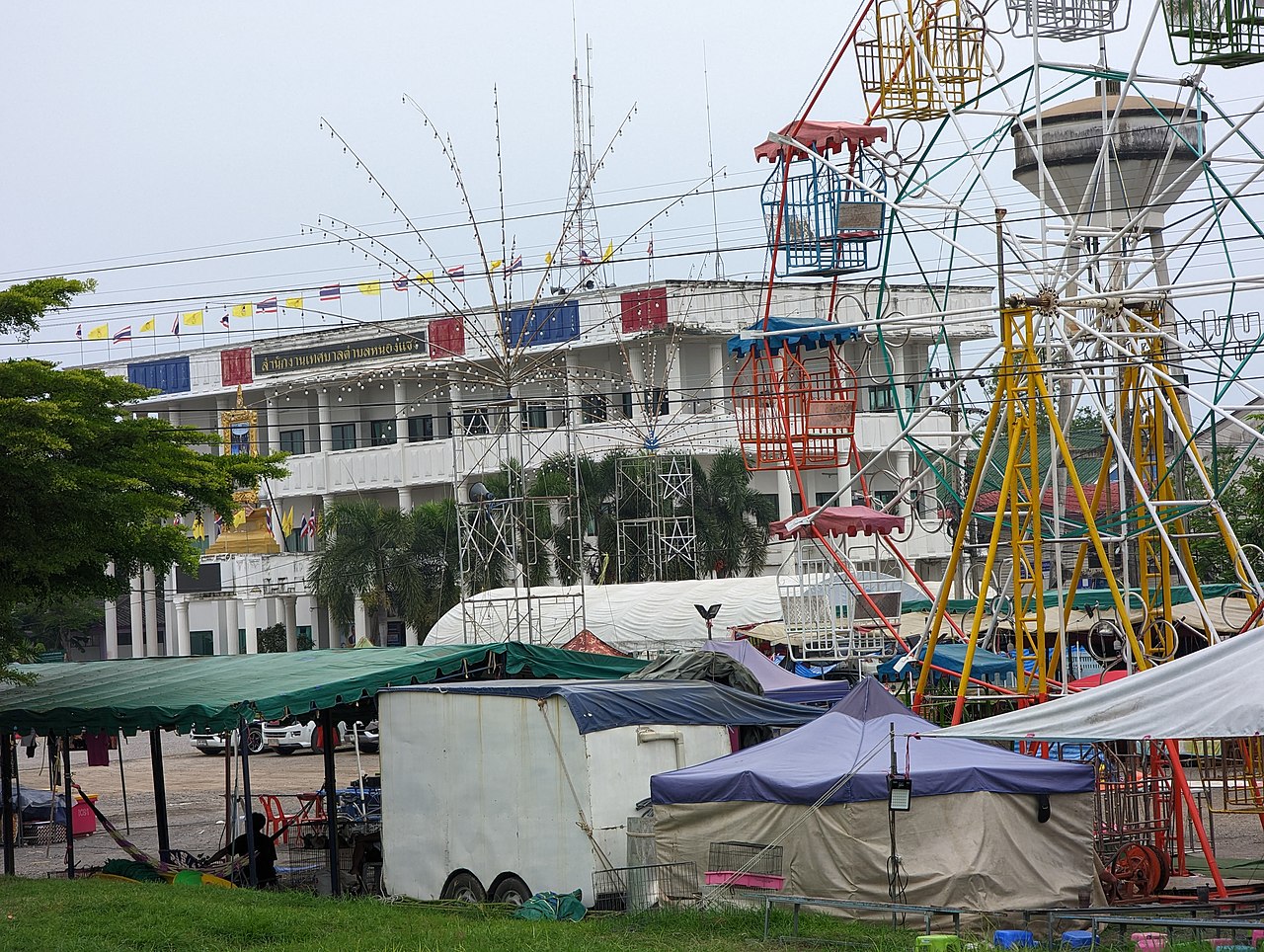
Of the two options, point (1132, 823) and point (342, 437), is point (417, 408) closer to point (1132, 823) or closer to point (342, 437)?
point (342, 437)

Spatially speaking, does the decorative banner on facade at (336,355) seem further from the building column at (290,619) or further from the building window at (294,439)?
the building column at (290,619)

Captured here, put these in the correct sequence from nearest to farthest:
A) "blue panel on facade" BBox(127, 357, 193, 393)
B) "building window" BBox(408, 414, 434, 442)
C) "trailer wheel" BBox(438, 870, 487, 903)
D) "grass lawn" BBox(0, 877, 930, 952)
A: "grass lawn" BBox(0, 877, 930, 952)
"trailer wheel" BBox(438, 870, 487, 903)
"building window" BBox(408, 414, 434, 442)
"blue panel on facade" BBox(127, 357, 193, 393)

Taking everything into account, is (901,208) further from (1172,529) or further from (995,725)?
(995,725)

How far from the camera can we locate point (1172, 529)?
903 inches

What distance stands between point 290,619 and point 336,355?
1341 cm

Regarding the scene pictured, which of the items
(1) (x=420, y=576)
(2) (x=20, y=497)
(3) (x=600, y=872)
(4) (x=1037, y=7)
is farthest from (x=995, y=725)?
(1) (x=420, y=576)

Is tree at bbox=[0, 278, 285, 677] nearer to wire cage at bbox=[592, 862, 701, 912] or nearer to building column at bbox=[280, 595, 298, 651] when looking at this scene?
wire cage at bbox=[592, 862, 701, 912]

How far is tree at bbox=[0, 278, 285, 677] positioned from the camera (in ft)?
66.9

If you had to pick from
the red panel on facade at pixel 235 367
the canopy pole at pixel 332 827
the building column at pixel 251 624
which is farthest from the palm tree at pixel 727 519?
the canopy pole at pixel 332 827

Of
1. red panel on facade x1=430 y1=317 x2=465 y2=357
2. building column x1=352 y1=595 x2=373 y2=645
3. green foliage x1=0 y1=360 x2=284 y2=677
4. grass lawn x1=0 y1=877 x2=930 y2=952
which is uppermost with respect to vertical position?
red panel on facade x1=430 y1=317 x2=465 y2=357

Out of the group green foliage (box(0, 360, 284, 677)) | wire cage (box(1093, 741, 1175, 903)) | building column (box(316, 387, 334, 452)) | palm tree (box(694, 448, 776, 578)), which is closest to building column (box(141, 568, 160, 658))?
building column (box(316, 387, 334, 452))

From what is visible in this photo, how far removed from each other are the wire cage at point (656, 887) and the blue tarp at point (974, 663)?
996 centimetres

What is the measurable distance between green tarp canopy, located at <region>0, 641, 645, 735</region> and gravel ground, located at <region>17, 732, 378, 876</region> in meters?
3.01

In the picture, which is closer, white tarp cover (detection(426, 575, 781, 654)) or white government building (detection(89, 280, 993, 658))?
white tarp cover (detection(426, 575, 781, 654))
